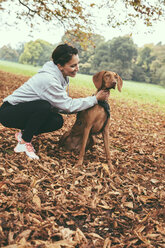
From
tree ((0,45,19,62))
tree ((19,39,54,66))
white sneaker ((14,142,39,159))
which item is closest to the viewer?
white sneaker ((14,142,39,159))

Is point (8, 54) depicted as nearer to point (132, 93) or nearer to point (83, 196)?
point (132, 93)

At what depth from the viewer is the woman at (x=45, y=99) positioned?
3227 mm

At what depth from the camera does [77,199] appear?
105 inches

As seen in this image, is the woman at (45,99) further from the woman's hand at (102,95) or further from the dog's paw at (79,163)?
the dog's paw at (79,163)

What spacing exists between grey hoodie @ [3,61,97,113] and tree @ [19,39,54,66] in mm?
74983

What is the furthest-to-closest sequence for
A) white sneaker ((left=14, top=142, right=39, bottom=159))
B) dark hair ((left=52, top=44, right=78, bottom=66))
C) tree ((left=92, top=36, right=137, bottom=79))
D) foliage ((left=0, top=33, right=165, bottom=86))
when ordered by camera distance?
foliage ((left=0, top=33, right=165, bottom=86))
tree ((left=92, top=36, right=137, bottom=79))
white sneaker ((left=14, top=142, right=39, bottom=159))
dark hair ((left=52, top=44, right=78, bottom=66))

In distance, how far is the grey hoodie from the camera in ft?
10.5

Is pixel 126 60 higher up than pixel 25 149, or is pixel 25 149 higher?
pixel 126 60

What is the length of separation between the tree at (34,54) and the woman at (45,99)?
75.0 m

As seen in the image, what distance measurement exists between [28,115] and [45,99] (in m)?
0.40

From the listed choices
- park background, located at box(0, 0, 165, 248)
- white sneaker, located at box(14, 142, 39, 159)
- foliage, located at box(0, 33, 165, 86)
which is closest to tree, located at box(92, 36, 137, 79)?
foliage, located at box(0, 33, 165, 86)

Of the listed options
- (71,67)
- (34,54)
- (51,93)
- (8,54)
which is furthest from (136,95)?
(8,54)

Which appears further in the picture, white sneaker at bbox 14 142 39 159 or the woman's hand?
white sneaker at bbox 14 142 39 159

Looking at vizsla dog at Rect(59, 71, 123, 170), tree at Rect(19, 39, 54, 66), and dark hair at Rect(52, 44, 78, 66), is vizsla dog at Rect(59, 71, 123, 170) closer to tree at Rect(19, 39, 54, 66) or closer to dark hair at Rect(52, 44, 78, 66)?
dark hair at Rect(52, 44, 78, 66)
